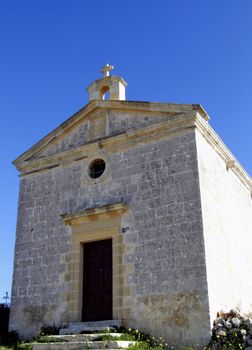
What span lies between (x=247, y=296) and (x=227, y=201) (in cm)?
253

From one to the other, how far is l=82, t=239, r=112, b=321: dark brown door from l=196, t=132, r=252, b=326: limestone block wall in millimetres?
2579

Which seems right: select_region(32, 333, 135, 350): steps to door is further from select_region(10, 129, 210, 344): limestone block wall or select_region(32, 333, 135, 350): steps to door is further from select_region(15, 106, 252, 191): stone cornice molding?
select_region(15, 106, 252, 191): stone cornice molding

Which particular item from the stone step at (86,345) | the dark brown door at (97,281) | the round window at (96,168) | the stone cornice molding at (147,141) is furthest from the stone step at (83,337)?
the stone cornice molding at (147,141)

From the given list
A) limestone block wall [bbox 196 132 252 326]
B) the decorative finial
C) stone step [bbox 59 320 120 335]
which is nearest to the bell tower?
the decorative finial

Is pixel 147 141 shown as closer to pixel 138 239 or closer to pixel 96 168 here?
pixel 96 168

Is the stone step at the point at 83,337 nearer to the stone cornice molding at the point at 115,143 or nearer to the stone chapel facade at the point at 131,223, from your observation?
the stone chapel facade at the point at 131,223

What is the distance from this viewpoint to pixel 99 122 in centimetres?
1323

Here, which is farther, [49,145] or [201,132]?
[49,145]

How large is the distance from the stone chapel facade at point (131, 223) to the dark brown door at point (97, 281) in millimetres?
25

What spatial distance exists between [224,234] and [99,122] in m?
4.57

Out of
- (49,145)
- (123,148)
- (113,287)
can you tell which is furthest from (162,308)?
(49,145)

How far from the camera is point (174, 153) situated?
11359 mm

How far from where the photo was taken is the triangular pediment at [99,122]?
12.0 meters

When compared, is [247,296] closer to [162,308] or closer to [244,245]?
[244,245]
